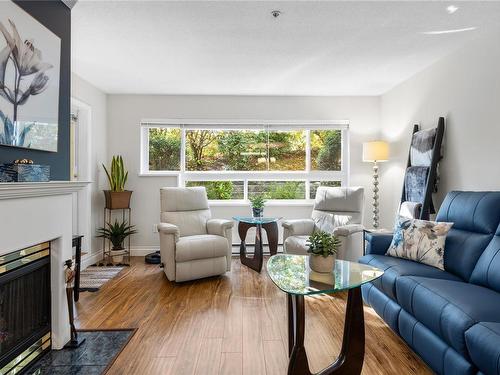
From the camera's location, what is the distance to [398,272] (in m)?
2.33

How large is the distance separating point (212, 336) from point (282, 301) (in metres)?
0.88

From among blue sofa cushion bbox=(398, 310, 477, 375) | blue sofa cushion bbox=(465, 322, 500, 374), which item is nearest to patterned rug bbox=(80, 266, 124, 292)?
blue sofa cushion bbox=(398, 310, 477, 375)

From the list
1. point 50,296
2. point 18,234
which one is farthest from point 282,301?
point 18,234

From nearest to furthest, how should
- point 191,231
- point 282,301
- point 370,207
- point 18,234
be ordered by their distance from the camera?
point 18,234 < point 282,301 < point 191,231 < point 370,207

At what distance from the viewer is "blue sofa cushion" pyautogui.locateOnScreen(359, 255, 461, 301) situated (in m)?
2.30

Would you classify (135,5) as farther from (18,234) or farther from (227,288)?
(227,288)

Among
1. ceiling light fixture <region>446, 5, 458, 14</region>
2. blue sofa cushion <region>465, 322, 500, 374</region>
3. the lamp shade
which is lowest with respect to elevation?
blue sofa cushion <region>465, 322, 500, 374</region>

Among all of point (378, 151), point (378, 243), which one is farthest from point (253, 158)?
point (378, 243)

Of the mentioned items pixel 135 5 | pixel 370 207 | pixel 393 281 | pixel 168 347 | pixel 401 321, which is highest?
pixel 135 5

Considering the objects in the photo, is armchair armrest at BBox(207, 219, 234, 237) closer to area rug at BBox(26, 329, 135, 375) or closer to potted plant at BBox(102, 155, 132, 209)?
potted plant at BBox(102, 155, 132, 209)

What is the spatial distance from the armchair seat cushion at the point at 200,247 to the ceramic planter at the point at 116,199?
118 cm

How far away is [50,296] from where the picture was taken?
226cm

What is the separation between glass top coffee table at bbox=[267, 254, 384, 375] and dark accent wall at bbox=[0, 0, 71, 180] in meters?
1.59

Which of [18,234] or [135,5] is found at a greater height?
[135,5]
